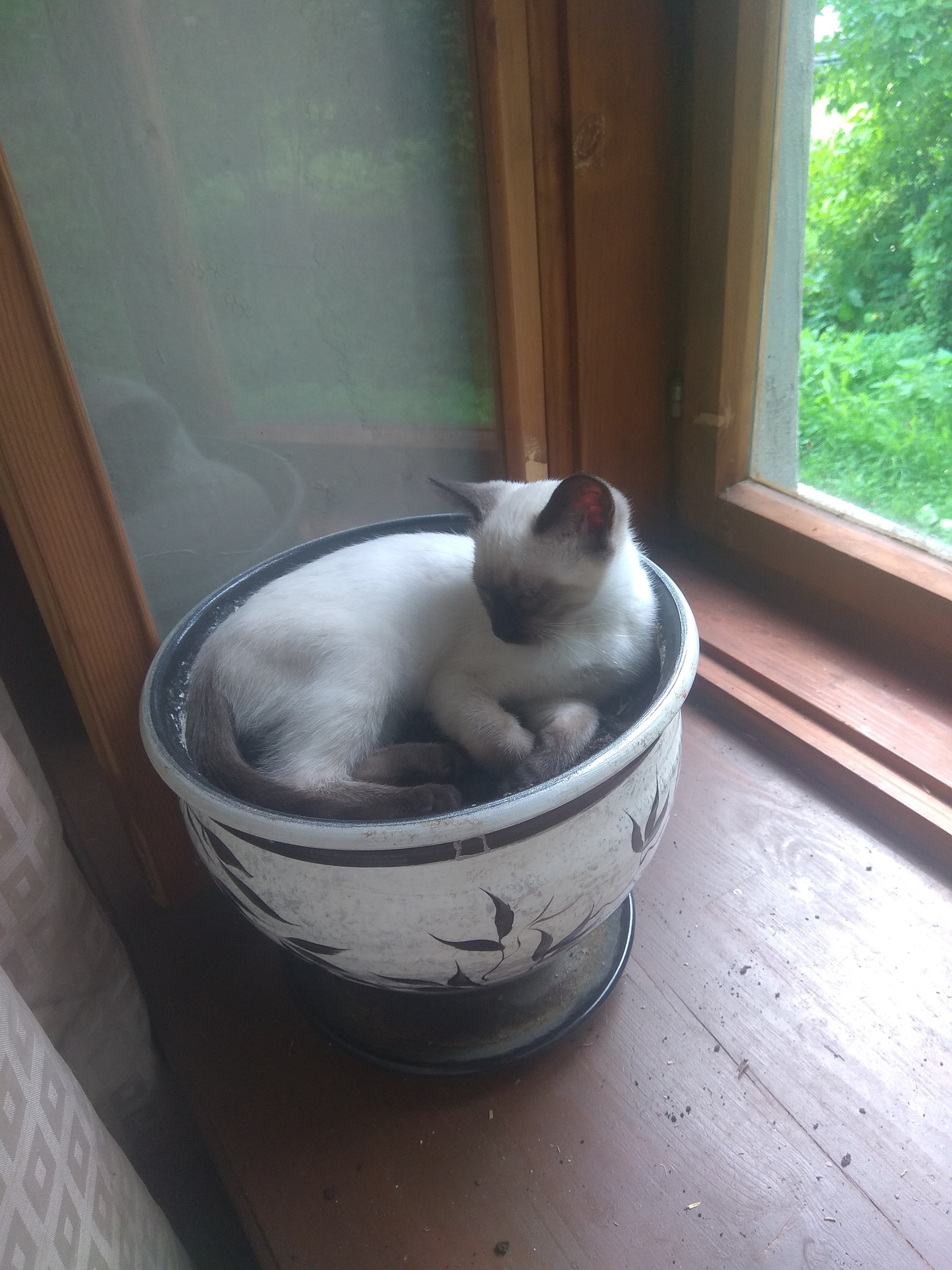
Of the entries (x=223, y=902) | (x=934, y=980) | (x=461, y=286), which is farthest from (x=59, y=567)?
(x=934, y=980)

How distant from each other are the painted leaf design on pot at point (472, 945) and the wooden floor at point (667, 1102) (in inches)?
8.8

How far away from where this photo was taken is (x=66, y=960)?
0.76 metres

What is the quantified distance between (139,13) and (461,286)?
0.45 m

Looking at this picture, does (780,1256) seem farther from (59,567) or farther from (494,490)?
(59,567)

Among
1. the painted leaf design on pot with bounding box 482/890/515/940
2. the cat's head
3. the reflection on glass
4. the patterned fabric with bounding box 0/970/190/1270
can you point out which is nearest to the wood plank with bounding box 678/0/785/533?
the reflection on glass

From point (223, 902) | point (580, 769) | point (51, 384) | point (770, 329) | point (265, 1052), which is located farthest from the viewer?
point (770, 329)

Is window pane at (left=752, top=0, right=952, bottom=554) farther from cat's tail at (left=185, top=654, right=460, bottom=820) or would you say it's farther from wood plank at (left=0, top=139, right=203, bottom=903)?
wood plank at (left=0, top=139, right=203, bottom=903)

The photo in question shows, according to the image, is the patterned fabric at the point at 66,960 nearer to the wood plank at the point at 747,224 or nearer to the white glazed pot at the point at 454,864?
the white glazed pot at the point at 454,864

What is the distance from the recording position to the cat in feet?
2.60

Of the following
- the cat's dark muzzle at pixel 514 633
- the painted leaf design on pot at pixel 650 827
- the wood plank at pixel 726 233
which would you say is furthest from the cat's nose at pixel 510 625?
the wood plank at pixel 726 233

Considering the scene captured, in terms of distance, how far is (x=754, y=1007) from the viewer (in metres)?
0.86

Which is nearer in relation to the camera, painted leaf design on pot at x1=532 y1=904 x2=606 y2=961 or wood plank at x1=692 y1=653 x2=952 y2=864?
painted leaf design on pot at x1=532 y1=904 x2=606 y2=961

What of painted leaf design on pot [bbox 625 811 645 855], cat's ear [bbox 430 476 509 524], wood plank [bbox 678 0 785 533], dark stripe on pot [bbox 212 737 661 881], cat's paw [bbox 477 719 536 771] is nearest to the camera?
dark stripe on pot [bbox 212 737 661 881]

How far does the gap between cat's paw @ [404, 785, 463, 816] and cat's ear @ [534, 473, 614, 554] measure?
11.5 inches
